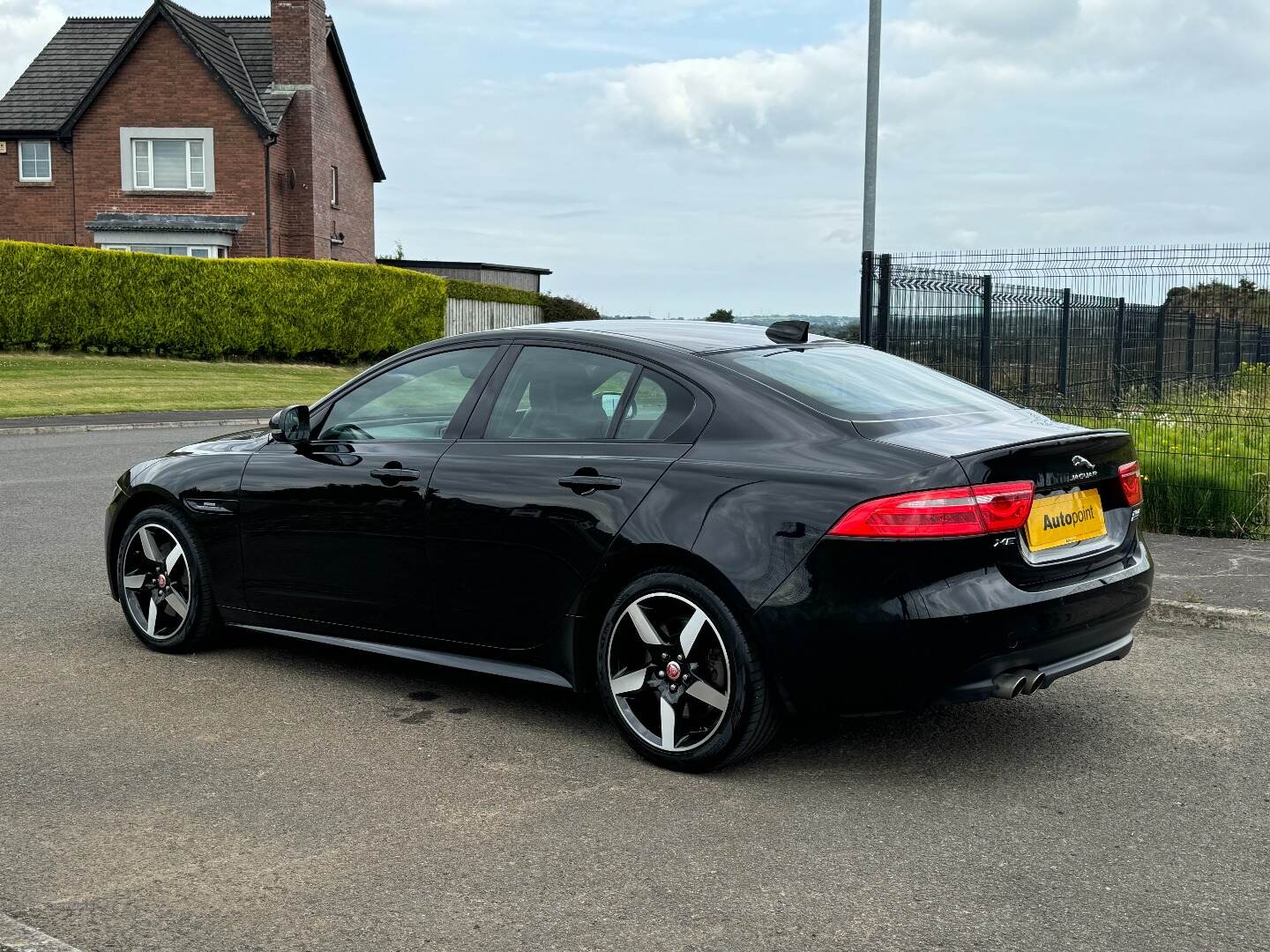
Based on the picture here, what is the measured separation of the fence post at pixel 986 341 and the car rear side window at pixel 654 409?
8.60 m

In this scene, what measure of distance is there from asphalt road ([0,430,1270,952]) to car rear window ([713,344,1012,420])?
120 cm

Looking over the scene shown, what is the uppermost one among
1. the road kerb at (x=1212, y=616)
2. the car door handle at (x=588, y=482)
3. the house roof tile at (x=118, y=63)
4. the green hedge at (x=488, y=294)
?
the house roof tile at (x=118, y=63)

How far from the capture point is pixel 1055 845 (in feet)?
13.5

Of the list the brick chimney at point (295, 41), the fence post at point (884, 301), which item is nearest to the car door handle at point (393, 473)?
the fence post at point (884, 301)

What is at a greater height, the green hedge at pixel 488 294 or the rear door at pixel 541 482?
the green hedge at pixel 488 294

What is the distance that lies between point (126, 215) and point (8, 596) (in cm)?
3402

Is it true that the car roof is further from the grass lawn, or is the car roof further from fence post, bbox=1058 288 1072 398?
the grass lawn

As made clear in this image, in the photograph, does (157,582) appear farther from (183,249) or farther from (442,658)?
(183,249)

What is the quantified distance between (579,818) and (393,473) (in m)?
1.77

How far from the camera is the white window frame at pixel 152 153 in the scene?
38938 millimetres

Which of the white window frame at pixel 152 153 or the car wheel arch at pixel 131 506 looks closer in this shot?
the car wheel arch at pixel 131 506

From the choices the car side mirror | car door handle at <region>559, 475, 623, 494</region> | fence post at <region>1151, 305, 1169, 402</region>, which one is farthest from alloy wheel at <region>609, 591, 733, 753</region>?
fence post at <region>1151, 305, 1169, 402</region>

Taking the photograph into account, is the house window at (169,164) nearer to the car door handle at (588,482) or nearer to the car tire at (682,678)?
the car door handle at (588,482)

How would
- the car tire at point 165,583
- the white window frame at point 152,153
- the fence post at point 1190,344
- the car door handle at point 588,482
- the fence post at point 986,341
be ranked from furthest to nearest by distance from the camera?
the white window frame at point 152,153 → the fence post at point 1190,344 → the fence post at point 986,341 → the car tire at point 165,583 → the car door handle at point 588,482
